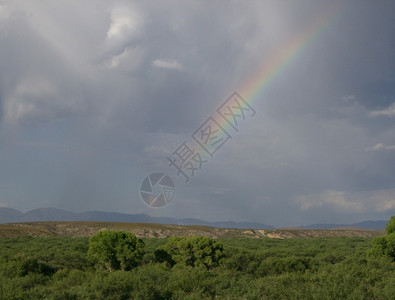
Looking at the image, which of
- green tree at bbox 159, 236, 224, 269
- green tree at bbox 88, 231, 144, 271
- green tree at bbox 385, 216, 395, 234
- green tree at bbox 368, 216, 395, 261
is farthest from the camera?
green tree at bbox 385, 216, 395, 234

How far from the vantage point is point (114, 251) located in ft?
133

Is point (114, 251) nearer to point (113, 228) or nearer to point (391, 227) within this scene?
point (391, 227)

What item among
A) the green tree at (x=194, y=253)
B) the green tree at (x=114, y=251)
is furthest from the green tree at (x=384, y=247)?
the green tree at (x=114, y=251)

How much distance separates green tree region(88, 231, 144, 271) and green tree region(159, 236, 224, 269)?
157 inches

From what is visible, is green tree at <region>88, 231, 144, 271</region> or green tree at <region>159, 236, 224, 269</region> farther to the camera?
green tree at <region>159, 236, 224, 269</region>

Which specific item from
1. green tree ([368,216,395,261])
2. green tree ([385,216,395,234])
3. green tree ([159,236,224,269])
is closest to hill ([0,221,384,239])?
green tree ([385,216,395,234])

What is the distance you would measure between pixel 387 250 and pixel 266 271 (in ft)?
60.4

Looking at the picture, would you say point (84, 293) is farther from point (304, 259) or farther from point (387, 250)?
point (387, 250)

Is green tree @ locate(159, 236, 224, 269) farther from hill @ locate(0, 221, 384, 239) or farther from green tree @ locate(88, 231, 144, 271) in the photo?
hill @ locate(0, 221, 384, 239)

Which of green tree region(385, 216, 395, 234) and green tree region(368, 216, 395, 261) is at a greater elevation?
green tree region(385, 216, 395, 234)

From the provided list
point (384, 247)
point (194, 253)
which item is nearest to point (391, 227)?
point (384, 247)

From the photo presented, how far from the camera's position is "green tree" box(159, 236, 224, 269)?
4272 centimetres

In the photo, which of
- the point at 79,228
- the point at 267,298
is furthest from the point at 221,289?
the point at 79,228

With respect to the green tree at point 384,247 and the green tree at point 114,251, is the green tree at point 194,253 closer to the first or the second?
the green tree at point 114,251
